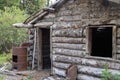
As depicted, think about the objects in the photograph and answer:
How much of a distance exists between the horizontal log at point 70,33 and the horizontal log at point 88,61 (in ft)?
2.79

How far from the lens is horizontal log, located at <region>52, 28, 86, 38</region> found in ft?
33.4

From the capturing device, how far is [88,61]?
32.5ft

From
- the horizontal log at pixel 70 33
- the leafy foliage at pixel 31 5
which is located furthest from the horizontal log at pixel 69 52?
the leafy foliage at pixel 31 5

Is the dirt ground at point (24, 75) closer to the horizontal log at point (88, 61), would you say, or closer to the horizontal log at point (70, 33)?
the horizontal log at point (88, 61)

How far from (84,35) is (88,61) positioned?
94cm

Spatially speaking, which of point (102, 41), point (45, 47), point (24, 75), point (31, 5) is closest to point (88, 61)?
point (102, 41)

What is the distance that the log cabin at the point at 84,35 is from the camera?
29.8ft

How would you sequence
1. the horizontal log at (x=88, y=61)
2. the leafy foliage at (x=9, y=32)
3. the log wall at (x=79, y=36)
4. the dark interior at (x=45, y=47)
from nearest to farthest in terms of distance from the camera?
1. the horizontal log at (x=88, y=61)
2. the log wall at (x=79, y=36)
3. the dark interior at (x=45, y=47)
4. the leafy foliage at (x=9, y=32)

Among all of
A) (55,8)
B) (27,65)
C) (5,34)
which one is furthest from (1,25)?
(55,8)

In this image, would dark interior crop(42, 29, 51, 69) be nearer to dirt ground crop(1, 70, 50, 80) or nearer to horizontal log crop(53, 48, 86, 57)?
dirt ground crop(1, 70, 50, 80)

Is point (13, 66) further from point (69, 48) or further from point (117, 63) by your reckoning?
point (117, 63)

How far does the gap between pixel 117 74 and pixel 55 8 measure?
4.00m

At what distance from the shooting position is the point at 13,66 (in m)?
13.9

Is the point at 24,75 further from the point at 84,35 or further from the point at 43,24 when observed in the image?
the point at 84,35
